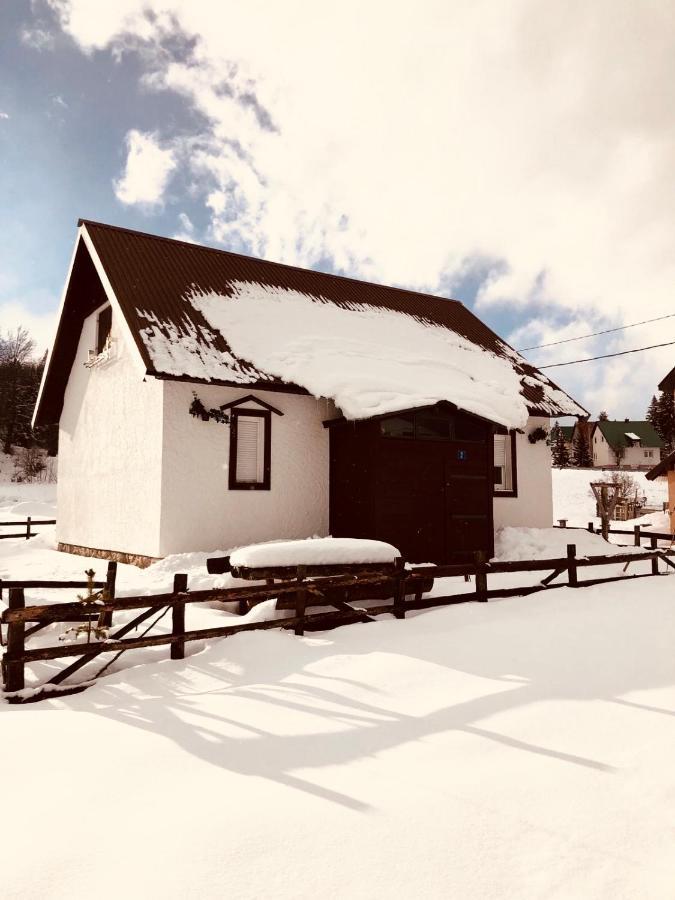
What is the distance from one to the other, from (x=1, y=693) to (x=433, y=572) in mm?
5397

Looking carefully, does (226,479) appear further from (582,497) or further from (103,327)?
(582,497)

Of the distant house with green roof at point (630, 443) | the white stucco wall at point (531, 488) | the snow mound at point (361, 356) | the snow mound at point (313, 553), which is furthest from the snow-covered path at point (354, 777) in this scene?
the distant house with green roof at point (630, 443)

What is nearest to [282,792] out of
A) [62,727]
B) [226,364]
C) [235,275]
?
[62,727]

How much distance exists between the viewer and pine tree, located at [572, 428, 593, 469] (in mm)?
78500

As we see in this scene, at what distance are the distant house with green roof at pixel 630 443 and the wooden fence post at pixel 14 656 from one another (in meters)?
84.7

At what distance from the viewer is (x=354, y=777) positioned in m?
3.95

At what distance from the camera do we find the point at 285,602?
314 inches

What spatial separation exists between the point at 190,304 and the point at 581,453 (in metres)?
73.7

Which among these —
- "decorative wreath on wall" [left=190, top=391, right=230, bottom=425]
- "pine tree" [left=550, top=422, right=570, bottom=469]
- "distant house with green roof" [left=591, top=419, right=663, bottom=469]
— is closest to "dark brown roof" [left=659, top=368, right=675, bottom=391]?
"decorative wreath on wall" [left=190, top=391, right=230, bottom=425]

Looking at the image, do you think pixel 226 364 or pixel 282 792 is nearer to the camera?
pixel 282 792

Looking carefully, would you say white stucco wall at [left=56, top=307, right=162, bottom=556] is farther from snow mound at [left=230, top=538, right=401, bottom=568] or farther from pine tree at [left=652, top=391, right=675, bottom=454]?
pine tree at [left=652, top=391, right=675, bottom=454]

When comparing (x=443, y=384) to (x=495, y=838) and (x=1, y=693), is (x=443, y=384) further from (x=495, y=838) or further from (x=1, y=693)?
(x=495, y=838)

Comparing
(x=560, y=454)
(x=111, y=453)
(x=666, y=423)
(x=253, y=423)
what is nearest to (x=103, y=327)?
(x=111, y=453)

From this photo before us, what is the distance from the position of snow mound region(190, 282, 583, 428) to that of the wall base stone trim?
4.11 m
